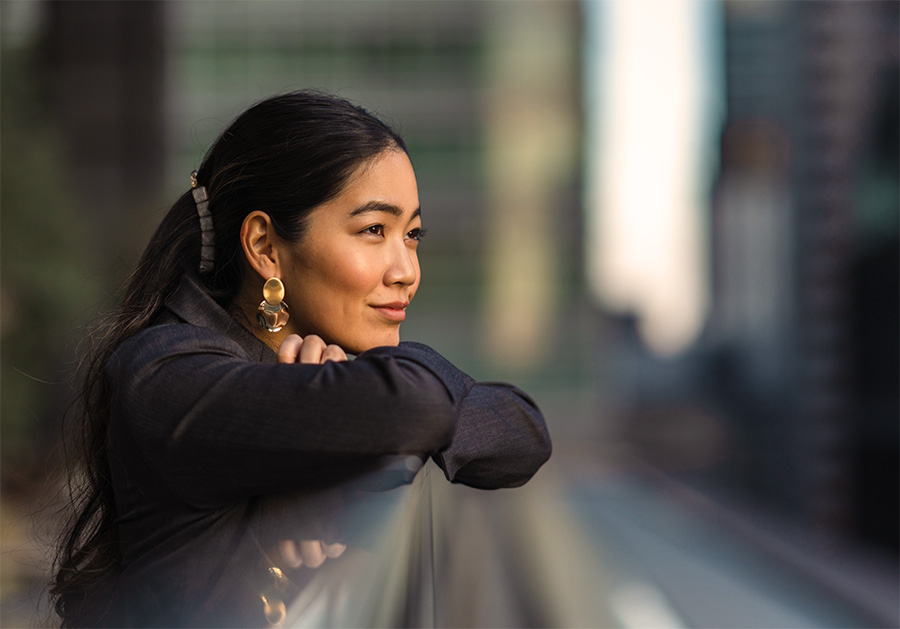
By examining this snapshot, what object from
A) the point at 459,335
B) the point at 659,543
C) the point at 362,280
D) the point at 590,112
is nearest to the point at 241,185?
the point at 362,280

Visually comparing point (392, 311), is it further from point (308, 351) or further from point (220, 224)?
point (220, 224)

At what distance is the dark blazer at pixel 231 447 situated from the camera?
3.66 ft

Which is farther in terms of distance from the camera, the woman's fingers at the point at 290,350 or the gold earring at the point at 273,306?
the gold earring at the point at 273,306

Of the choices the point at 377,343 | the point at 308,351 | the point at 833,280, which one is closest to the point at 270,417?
the point at 308,351

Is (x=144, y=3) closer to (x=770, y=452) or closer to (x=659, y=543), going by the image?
(x=659, y=543)

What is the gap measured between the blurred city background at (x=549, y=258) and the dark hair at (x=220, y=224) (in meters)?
0.20

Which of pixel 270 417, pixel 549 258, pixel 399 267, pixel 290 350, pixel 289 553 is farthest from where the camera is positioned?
pixel 549 258

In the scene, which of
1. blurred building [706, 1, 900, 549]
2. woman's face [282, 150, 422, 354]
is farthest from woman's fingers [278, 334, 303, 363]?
blurred building [706, 1, 900, 549]

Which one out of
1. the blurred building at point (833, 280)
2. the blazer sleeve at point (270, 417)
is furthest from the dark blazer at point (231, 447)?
the blurred building at point (833, 280)

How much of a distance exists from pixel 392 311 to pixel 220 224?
0.33m

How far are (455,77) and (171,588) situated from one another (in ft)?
100

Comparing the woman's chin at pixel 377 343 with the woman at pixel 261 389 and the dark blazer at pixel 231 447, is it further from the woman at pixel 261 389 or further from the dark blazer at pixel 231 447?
the dark blazer at pixel 231 447

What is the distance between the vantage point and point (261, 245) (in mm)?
1482

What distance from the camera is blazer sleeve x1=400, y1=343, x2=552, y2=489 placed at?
142 cm
